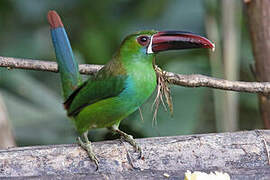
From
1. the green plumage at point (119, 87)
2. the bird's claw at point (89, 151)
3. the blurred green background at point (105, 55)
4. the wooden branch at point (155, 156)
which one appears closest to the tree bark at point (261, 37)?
the blurred green background at point (105, 55)

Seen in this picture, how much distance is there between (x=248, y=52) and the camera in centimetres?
531

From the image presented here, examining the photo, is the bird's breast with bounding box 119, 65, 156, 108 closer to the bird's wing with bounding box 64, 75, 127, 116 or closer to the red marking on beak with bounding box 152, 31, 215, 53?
the bird's wing with bounding box 64, 75, 127, 116

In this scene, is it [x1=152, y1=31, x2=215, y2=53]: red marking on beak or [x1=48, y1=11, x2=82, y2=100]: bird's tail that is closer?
[x1=152, y1=31, x2=215, y2=53]: red marking on beak

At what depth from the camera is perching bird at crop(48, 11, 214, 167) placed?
2.69m

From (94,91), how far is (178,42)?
52cm

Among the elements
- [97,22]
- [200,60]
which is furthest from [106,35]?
[200,60]

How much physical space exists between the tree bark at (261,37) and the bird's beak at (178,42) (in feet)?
2.96

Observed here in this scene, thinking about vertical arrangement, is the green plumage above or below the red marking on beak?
below

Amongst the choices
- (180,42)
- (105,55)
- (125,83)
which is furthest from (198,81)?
(105,55)

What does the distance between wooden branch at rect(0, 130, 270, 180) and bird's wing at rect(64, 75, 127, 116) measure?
0.26 meters

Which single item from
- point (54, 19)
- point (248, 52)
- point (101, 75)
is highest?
point (54, 19)

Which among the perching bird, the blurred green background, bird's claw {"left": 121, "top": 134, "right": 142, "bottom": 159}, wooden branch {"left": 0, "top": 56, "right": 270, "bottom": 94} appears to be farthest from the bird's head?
the blurred green background

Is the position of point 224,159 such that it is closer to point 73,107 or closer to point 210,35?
point 73,107

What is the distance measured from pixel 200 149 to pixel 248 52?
2841mm
